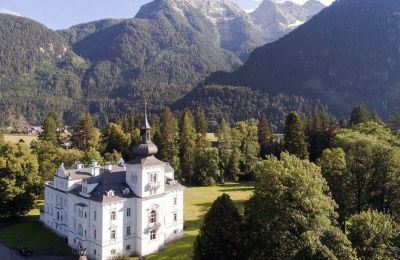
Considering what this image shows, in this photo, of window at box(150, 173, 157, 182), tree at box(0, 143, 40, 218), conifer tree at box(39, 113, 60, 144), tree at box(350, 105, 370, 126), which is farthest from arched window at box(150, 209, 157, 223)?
tree at box(350, 105, 370, 126)

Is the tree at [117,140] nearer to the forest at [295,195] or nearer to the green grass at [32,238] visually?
the forest at [295,195]

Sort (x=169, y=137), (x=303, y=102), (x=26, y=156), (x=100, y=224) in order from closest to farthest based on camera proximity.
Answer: (x=100, y=224) < (x=26, y=156) < (x=169, y=137) < (x=303, y=102)

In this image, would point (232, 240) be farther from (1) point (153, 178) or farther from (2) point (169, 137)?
(2) point (169, 137)

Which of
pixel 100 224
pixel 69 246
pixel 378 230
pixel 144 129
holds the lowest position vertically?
pixel 69 246

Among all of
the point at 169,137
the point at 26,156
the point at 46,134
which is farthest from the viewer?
the point at 46,134

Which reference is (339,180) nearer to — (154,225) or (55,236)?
(154,225)

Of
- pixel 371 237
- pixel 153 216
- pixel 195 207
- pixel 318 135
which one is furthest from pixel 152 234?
pixel 318 135

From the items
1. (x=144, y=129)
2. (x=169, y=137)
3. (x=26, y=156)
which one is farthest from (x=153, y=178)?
(x=169, y=137)
